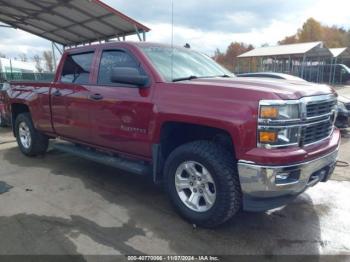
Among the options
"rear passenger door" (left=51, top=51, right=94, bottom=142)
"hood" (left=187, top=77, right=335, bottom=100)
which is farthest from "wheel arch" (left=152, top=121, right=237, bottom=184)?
"rear passenger door" (left=51, top=51, right=94, bottom=142)

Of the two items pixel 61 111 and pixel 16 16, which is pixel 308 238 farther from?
pixel 16 16

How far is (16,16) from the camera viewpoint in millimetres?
13258

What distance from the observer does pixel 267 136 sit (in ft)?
8.98

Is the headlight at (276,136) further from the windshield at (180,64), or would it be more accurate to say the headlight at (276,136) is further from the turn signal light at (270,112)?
the windshield at (180,64)

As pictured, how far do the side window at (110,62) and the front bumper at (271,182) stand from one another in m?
2.00

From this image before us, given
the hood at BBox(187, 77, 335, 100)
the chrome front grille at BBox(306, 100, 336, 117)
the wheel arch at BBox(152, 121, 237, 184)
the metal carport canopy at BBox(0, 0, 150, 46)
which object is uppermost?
the metal carport canopy at BBox(0, 0, 150, 46)

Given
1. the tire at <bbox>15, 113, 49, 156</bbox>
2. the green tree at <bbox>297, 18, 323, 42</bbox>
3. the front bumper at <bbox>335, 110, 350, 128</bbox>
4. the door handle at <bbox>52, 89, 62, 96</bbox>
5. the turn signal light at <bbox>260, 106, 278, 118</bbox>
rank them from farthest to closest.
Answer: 1. the green tree at <bbox>297, 18, 323, 42</bbox>
2. the front bumper at <bbox>335, 110, 350, 128</bbox>
3. the tire at <bbox>15, 113, 49, 156</bbox>
4. the door handle at <bbox>52, 89, 62, 96</bbox>
5. the turn signal light at <bbox>260, 106, 278, 118</bbox>

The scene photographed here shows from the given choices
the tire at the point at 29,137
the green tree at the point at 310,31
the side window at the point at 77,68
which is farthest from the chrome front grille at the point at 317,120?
the green tree at the point at 310,31

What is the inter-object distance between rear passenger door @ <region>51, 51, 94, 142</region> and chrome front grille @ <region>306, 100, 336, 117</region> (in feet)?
9.09

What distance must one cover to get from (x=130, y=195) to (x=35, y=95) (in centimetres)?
264

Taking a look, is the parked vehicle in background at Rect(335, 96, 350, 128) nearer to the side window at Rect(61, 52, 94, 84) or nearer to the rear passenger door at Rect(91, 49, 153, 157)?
the rear passenger door at Rect(91, 49, 153, 157)

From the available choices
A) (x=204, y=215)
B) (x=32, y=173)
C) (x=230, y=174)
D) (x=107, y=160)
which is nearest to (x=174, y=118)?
(x=230, y=174)

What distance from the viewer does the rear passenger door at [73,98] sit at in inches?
174

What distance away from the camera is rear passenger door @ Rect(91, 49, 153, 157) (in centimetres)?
361
